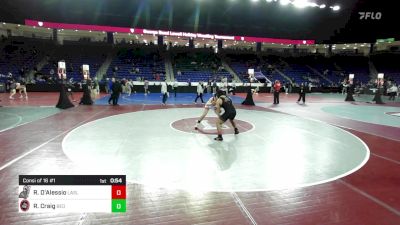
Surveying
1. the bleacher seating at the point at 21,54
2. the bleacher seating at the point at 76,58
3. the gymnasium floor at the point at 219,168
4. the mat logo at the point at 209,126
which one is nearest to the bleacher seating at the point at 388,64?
the gymnasium floor at the point at 219,168

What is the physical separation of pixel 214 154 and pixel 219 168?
3.91 ft

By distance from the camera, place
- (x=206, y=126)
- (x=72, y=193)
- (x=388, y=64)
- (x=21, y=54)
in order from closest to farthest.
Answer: (x=72, y=193)
(x=206, y=126)
(x=21, y=54)
(x=388, y=64)

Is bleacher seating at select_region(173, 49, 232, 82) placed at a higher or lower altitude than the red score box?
higher

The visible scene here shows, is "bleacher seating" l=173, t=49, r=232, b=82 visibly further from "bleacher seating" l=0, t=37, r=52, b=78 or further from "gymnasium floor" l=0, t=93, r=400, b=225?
"gymnasium floor" l=0, t=93, r=400, b=225

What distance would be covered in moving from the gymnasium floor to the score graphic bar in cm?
123

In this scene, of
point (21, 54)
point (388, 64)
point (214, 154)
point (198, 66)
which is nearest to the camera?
point (214, 154)

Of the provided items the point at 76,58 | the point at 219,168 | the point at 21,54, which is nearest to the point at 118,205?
the point at 219,168

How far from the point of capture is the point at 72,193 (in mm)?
3152

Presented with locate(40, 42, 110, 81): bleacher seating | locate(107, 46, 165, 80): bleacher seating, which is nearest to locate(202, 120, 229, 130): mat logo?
locate(107, 46, 165, 80): bleacher seating

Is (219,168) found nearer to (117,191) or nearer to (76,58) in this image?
(117,191)

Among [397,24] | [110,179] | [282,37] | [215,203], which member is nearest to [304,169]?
[215,203]

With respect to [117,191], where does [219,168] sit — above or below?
below

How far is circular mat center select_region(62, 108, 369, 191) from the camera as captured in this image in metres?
6.13

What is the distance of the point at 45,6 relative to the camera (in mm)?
32156
